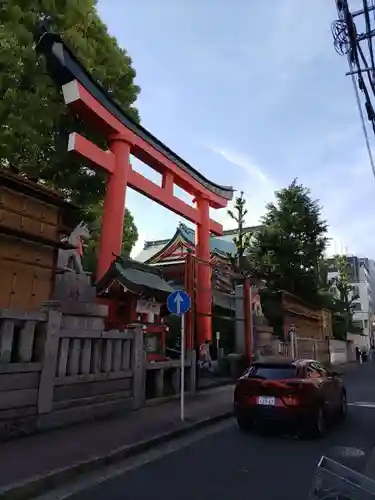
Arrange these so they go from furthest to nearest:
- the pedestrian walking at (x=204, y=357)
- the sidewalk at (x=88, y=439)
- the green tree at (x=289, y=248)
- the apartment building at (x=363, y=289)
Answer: the apartment building at (x=363, y=289)
the green tree at (x=289, y=248)
the pedestrian walking at (x=204, y=357)
the sidewalk at (x=88, y=439)

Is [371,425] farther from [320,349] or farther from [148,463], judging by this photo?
[320,349]

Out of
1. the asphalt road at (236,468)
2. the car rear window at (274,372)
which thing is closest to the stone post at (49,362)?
the asphalt road at (236,468)

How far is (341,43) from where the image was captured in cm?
795

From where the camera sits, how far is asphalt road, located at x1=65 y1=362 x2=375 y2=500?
15.7 feet

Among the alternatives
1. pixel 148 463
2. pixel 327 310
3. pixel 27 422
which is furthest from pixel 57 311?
pixel 327 310

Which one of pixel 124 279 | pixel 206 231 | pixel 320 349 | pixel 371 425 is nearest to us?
pixel 371 425

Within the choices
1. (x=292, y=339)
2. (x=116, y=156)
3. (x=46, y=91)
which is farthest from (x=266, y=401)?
(x=292, y=339)

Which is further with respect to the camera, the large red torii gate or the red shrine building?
the red shrine building

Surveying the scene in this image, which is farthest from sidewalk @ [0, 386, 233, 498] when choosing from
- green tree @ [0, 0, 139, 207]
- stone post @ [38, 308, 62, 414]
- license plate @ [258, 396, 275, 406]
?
green tree @ [0, 0, 139, 207]

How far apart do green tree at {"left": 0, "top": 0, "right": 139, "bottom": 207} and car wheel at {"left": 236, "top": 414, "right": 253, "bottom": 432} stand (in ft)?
28.8

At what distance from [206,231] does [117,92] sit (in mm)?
7732

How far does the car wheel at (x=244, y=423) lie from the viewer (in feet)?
27.5

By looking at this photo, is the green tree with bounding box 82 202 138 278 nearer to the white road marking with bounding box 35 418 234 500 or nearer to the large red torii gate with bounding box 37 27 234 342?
the large red torii gate with bounding box 37 27 234 342

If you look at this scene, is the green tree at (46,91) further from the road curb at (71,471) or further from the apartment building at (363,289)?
the apartment building at (363,289)
